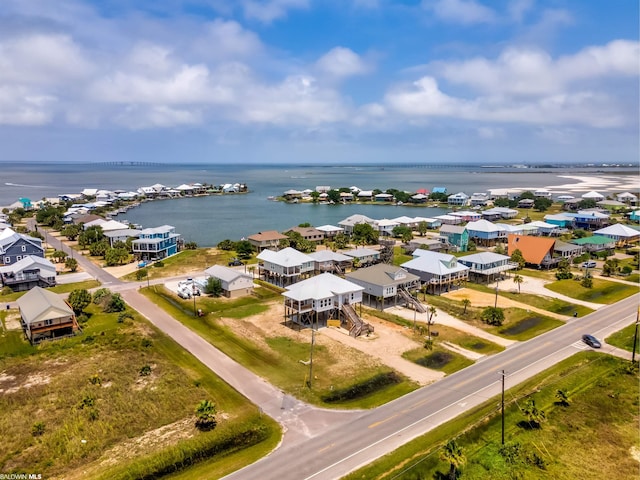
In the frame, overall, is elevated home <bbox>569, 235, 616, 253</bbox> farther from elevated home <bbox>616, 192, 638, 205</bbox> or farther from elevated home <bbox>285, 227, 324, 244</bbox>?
elevated home <bbox>616, 192, 638, 205</bbox>

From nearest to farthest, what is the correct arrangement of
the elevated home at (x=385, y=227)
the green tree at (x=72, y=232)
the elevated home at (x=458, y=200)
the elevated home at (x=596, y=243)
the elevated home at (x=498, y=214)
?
the elevated home at (x=596, y=243) < the green tree at (x=72, y=232) < the elevated home at (x=385, y=227) < the elevated home at (x=498, y=214) < the elevated home at (x=458, y=200)

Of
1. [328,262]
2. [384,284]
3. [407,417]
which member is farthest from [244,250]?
[407,417]

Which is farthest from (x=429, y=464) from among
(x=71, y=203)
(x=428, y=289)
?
(x=71, y=203)

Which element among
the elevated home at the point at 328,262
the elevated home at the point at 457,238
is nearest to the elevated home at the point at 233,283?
the elevated home at the point at 328,262

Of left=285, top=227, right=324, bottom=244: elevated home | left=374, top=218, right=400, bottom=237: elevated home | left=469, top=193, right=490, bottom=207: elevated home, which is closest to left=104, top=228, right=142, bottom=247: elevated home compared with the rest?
left=285, top=227, right=324, bottom=244: elevated home

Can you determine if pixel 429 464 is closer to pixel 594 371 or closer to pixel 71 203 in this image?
pixel 594 371

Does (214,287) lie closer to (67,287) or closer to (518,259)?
(67,287)

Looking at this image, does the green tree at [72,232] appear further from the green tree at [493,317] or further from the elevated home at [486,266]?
the green tree at [493,317]
